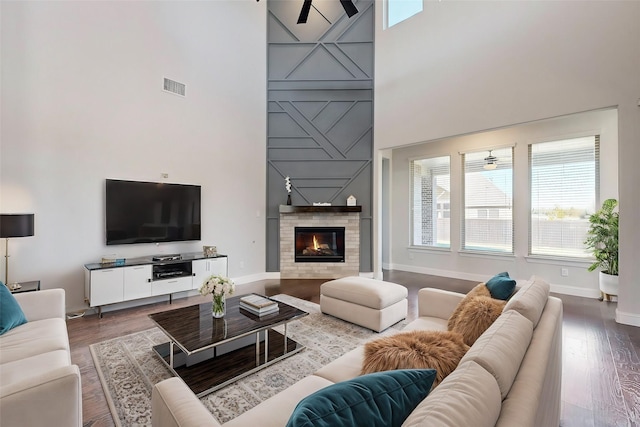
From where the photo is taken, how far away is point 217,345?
7.41 feet

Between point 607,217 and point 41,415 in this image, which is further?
point 607,217

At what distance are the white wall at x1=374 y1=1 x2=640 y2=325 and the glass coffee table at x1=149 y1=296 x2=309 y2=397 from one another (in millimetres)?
4024

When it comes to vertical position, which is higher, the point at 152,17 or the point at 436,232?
the point at 152,17

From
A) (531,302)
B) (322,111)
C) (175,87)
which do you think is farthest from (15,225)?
(322,111)

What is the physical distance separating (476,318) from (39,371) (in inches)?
97.6

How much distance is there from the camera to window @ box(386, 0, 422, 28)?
5.41 meters

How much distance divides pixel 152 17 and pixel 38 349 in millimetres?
4517

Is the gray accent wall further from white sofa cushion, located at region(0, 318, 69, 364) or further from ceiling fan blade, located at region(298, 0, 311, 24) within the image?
white sofa cushion, located at region(0, 318, 69, 364)

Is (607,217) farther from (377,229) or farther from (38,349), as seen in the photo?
(38,349)

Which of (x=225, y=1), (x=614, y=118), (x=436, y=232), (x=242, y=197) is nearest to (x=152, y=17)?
(x=225, y=1)

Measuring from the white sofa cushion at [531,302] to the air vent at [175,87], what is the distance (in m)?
5.00

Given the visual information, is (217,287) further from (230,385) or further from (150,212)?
(150,212)

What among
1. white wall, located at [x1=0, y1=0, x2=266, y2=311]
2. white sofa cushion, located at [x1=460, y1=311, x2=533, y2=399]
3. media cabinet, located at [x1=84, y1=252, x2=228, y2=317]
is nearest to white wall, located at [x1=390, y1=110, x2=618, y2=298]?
white wall, located at [x1=0, y1=0, x2=266, y2=311]

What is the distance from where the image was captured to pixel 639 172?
130 inches
